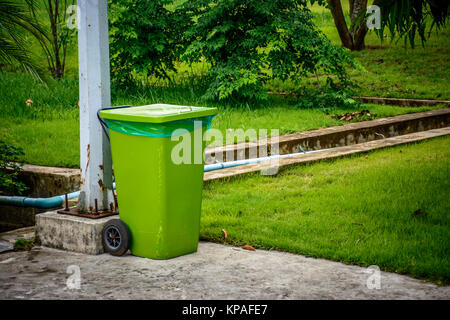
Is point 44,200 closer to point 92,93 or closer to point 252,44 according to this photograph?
point 92,93

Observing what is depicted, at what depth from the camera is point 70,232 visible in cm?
450

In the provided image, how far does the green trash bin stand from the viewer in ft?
13.3

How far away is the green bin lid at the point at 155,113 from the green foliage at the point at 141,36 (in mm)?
6345

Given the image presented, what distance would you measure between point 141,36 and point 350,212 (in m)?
7.15

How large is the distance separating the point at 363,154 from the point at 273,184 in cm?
182

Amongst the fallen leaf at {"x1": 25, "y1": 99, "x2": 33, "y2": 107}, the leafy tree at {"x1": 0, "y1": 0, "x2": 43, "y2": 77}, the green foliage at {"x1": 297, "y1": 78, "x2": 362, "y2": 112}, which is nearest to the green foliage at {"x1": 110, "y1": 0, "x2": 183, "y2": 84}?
the fallen leaf at {"x1": 25, "y1": 99, "x2": 33, "y2": 107}

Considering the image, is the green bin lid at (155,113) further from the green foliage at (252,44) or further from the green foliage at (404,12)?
the green foliage at (252,44)

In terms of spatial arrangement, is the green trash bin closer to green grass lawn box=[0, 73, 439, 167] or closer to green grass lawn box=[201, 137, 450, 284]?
green grass lawn box=[201, 137, 450, 284]

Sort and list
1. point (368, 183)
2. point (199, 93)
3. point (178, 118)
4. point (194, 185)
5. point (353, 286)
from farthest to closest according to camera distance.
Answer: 1. point (199, 93)
2. point (368, 183)
3. point (194, 185)
4. point (178, 118)
5. point (353, 286)

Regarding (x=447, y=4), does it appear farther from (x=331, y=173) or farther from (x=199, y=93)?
(x=199, y=93)

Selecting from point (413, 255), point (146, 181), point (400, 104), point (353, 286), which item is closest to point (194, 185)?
point (146, 181)

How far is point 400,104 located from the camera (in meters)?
11.5

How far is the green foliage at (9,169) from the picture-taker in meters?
5.92

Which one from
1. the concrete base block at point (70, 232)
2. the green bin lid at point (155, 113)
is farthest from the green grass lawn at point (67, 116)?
the green bin lid at point (155, 113)
